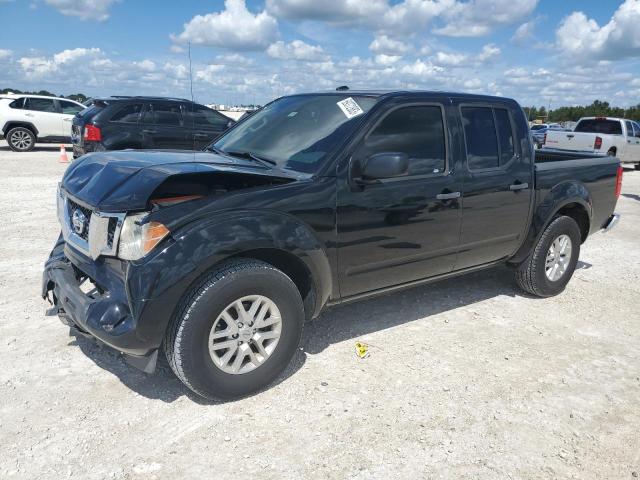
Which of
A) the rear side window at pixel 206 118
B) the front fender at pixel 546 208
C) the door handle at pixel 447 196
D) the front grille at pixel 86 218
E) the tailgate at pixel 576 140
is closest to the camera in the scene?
the front grille at pixel 86 218

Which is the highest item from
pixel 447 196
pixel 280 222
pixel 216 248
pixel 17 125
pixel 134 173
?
pixel 17 125

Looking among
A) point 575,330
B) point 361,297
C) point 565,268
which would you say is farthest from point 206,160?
point 565,268

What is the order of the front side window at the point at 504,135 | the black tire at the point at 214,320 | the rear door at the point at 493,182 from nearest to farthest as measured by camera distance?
the black tire at the point at 214,320 → the rear door at the point at 493,182 → the front side window at the point at 504,135

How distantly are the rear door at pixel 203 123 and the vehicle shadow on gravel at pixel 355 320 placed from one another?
7.64 m

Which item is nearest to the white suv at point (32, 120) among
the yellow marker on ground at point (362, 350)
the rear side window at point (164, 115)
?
the rear side window at point (164, 115)

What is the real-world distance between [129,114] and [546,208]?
900 centimetres

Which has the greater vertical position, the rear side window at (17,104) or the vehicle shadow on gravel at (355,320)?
the rear side window at (17,104)

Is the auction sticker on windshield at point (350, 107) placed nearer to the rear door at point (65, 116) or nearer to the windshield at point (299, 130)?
the windshield at point (299, 130)

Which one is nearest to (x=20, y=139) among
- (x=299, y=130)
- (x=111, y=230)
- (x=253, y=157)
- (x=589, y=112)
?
(x=253, y=157)

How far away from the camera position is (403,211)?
3.81m

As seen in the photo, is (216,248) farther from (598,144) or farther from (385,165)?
(598,144)

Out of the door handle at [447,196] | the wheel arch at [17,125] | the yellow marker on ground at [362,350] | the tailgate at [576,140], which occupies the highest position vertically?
the tailgate at [576,140]

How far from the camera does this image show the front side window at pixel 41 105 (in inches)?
657

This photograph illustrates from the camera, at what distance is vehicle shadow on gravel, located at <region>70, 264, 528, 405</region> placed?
11.2 ft
